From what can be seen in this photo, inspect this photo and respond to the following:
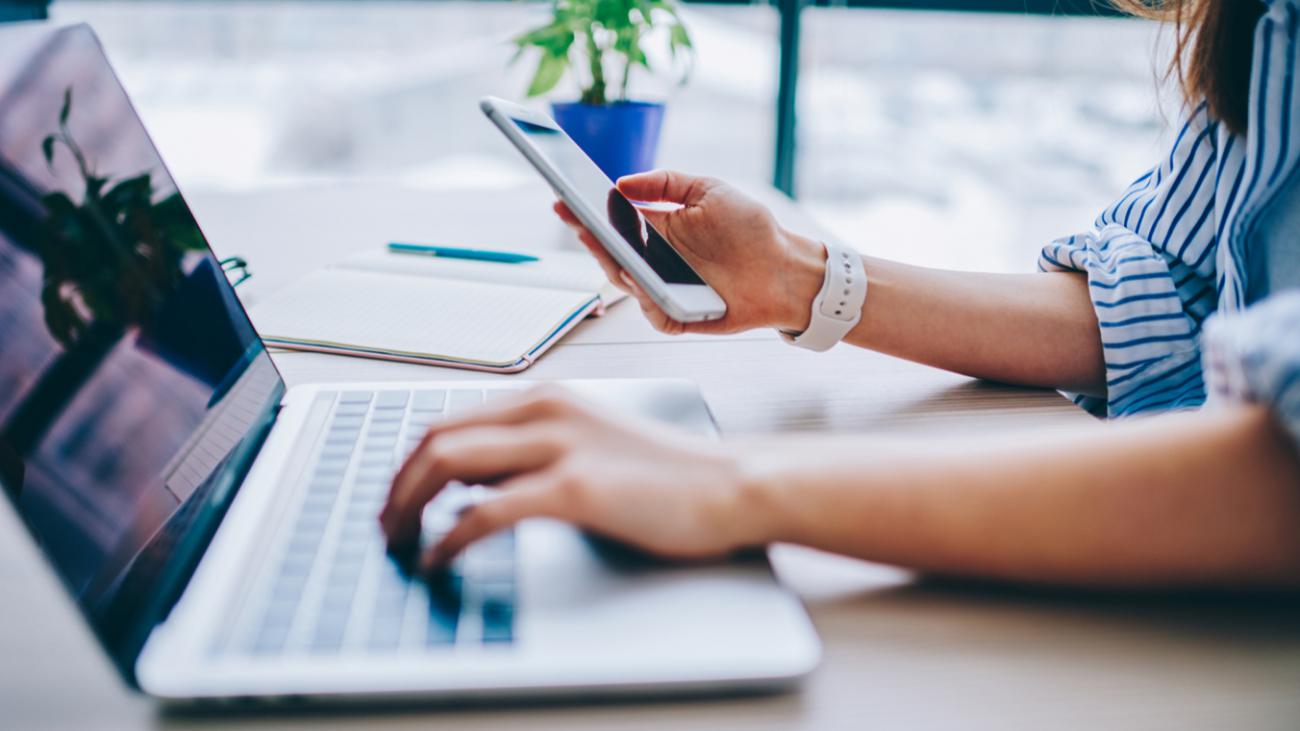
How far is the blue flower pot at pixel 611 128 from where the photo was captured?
1023 mm

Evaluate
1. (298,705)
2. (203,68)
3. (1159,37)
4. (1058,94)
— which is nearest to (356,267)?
(298,705)

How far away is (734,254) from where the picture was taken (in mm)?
703

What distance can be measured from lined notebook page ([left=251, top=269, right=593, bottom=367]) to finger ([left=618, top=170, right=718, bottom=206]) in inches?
4.1

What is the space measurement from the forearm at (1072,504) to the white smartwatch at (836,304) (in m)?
0.29

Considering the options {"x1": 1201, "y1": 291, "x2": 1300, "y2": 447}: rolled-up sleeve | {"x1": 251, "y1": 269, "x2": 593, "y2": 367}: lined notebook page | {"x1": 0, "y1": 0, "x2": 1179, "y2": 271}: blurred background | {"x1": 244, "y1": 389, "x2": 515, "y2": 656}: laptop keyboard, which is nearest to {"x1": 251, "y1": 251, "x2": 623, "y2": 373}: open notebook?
{"x1": 251, "y1": 269, "x2": 593, "y2": 367}: lined notebook page

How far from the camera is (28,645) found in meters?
0.38

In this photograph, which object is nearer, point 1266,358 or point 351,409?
point 1266,358

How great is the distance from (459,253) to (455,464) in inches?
22.2

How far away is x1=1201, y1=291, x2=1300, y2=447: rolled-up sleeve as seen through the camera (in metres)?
0.32

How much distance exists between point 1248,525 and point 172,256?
0.54m

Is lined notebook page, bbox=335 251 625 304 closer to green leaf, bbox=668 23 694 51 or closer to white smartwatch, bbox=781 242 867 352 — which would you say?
white smartwatch, bbox=781 242 867 352

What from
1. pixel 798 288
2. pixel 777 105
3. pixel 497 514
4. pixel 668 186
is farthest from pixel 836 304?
pixel 777 105

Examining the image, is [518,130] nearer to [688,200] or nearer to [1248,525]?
[688,200]

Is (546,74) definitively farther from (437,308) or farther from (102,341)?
(102,341)
